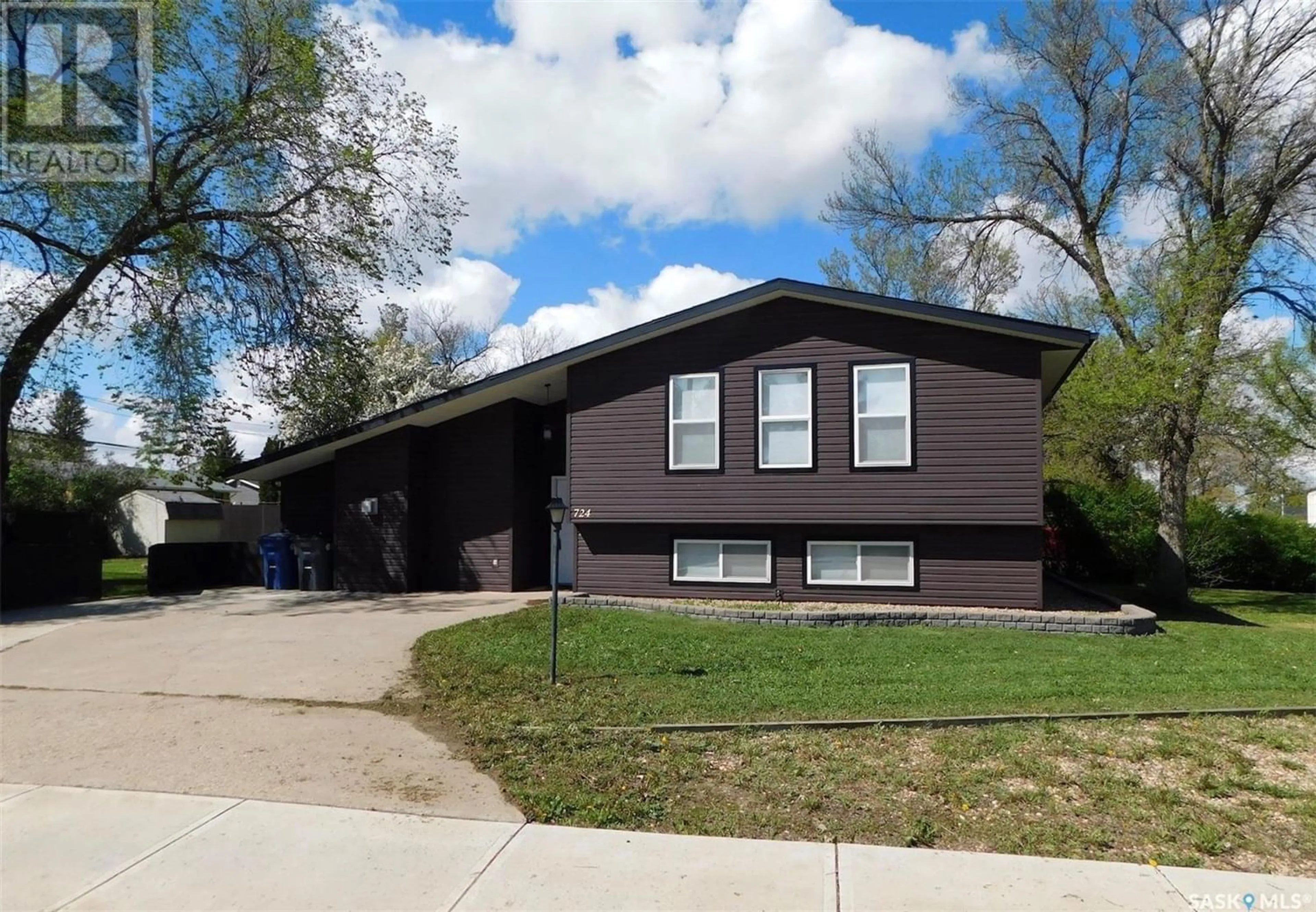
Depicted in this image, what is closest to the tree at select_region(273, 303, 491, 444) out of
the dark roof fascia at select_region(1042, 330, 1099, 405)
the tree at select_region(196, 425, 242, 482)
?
the tree at select_region(196, 425, 242, 482)

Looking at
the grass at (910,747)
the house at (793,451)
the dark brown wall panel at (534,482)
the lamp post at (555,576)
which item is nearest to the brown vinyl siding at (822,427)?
the house at (793,451)

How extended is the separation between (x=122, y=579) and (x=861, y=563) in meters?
19.1

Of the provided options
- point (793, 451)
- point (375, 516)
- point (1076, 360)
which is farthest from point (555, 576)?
point (1076, 360)

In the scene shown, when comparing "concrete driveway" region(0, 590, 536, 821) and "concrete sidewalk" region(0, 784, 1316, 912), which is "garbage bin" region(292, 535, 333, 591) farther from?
"concrete sidewalk" region(0, 784, 1316, 912)

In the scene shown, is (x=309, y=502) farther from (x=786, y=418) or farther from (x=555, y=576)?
(x=555, y=576)

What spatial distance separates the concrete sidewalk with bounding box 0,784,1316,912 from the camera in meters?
3.81

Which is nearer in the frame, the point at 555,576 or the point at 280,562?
the point at 555,576

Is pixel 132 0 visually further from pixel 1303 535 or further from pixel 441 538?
pixel 1303 535

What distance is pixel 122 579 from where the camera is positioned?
21969 millimetres

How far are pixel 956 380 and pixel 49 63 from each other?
17.1 meters

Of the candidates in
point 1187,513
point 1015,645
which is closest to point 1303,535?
point 1187,513

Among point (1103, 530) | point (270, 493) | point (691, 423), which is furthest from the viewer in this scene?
point (270, 493)

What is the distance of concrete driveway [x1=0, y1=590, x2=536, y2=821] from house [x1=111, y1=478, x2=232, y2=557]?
76.0 ft

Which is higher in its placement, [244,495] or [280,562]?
[244,495]
